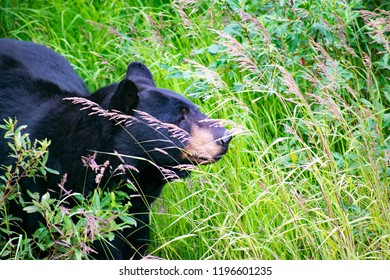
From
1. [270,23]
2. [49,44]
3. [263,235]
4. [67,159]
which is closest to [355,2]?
[270,23]

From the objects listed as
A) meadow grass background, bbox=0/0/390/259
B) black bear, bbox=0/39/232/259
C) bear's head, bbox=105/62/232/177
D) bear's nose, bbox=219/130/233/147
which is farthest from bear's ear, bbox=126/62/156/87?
Answer: bear's nose, bbox=219/130/233/147

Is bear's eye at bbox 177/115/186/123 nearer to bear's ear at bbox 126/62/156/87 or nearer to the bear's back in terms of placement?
bear's ear at bbox 126/62/156/87

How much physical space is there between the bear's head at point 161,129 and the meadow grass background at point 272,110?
→ 0.57ft

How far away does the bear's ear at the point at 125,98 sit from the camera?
4.75m

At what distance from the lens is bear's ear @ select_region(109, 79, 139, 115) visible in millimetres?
4750

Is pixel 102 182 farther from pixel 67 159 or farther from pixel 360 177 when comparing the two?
pixel 360 177

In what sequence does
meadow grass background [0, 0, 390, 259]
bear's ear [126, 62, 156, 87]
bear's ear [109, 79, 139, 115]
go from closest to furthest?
meadow grass background [0, 0, 390, 259]
bear's ear [109, 79, 139, 115]
bear's ear [126, 62, 156, 87]

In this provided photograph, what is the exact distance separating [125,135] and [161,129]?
22cm

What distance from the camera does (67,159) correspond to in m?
4.95

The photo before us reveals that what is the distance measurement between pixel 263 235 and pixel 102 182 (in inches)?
39.6

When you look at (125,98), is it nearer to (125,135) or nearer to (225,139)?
(125,135)

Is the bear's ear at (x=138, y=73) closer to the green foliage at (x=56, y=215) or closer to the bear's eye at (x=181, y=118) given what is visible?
the bear's eye at (x=181, y=118)
